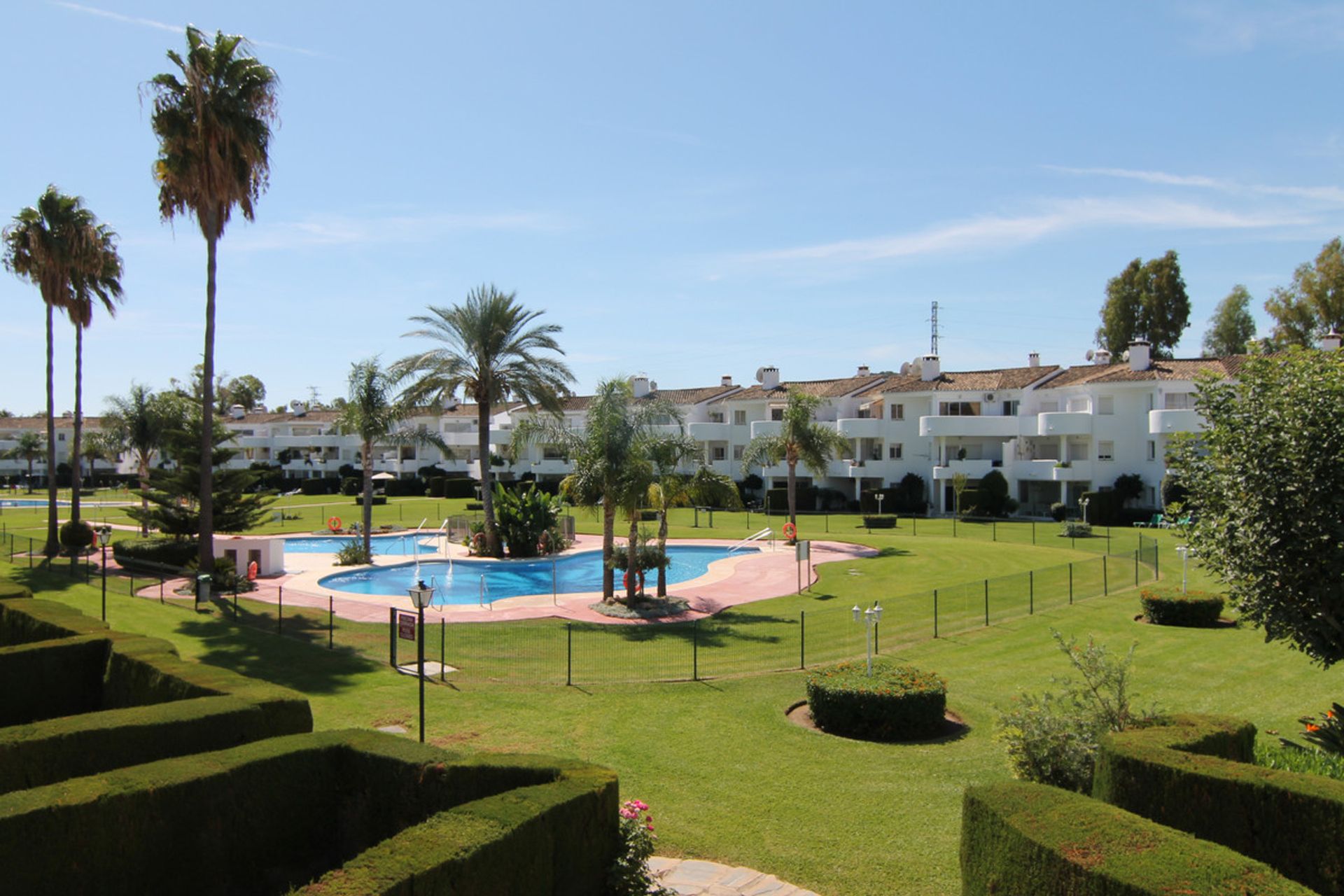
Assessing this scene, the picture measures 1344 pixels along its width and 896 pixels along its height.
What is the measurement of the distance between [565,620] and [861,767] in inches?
522

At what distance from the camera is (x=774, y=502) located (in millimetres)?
59562

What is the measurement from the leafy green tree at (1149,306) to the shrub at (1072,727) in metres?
72.8

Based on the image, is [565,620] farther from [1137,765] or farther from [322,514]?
[322,514]

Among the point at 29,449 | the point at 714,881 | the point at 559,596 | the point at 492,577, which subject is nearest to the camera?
the point at 714,881

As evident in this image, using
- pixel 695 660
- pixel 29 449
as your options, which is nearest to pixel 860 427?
pixel 695 660

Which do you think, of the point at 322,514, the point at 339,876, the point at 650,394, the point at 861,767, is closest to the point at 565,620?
the point at 861,767

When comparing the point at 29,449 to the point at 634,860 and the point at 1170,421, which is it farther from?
the point at 634,860

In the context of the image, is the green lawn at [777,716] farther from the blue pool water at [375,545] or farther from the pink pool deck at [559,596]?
the blue pool water at [375,545]

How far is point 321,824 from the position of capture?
1054 centimetres

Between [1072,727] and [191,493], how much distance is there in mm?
31494

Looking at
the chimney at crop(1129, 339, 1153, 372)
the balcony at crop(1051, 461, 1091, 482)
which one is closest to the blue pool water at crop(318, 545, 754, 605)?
the balcony at crop(1051, 461, 1091, 482)

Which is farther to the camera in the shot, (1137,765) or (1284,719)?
(1284,719)

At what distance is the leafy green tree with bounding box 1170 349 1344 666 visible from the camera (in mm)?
12086

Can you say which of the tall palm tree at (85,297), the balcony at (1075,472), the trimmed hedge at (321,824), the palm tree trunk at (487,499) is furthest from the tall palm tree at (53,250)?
the balcony at (1075,472)
